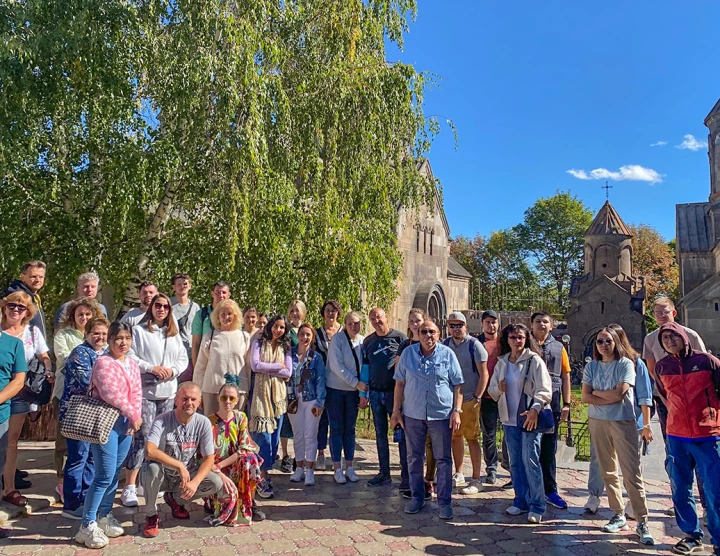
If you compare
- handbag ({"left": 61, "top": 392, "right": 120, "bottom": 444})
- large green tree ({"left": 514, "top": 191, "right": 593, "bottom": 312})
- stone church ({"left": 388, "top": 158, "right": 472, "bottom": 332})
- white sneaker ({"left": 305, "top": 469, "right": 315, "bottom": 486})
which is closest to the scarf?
white sneaker ({"left": 305, "top": 469, "right": 315, "bottom": 486})

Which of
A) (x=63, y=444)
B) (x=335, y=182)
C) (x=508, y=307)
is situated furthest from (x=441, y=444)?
(x=508, y=307)

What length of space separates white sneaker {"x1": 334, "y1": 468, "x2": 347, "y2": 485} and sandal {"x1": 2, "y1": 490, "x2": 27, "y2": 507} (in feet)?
9.78

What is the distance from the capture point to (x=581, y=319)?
31625mm

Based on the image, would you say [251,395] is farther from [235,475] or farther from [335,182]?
[335,182]

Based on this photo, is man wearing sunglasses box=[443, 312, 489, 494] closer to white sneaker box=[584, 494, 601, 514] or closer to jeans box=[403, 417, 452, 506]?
jeans box=[403, 417, 452, 506]

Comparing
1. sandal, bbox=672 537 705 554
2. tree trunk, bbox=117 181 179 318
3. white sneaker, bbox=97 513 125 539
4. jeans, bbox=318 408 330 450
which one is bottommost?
sandal, bbox=672 537 705 554

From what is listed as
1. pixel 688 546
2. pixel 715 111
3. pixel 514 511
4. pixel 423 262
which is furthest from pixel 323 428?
pixel 715 111

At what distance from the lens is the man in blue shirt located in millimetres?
4965

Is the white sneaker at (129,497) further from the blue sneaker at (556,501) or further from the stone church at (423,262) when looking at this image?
the stone church at (423,262)

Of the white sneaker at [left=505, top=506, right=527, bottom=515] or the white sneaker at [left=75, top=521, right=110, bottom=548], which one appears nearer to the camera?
the white sneaker at [left=75, top=521, right=110, bottom=548]

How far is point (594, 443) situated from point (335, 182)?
5930mm

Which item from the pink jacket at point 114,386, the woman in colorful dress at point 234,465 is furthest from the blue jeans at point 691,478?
the pink jacket at point 114,386

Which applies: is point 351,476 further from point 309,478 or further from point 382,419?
point 382,419

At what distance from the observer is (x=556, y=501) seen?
17.5 feet
